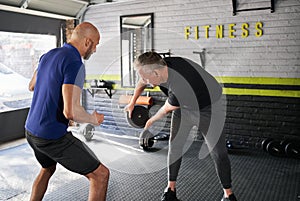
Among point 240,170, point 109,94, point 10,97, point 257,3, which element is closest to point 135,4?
point 109,94

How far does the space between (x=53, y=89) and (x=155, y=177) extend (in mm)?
1575

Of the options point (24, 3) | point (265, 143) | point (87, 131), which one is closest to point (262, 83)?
point (265, 143)

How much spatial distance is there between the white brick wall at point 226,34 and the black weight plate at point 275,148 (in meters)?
0.81

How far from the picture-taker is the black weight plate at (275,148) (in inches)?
136

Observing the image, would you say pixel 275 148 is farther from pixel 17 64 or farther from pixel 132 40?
pixel 17 64

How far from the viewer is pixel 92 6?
5.02 meters

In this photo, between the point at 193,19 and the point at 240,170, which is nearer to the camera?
the point at 240,170

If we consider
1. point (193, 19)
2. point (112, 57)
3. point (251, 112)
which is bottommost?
point (251, 112)

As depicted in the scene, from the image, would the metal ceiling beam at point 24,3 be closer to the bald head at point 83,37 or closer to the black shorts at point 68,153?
the bald head at point 83,37

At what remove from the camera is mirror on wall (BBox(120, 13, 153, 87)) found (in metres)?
4.47

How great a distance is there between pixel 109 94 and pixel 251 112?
86.9 inches

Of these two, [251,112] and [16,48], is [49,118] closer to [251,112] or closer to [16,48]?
[251,112]

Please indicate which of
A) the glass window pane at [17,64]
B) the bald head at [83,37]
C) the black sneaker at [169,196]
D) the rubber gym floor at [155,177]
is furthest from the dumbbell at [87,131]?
the bald head at [83,37]

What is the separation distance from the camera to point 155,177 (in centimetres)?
291
